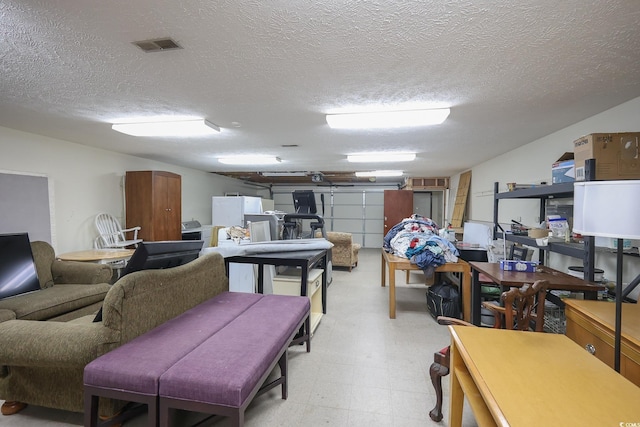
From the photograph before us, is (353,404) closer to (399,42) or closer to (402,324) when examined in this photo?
(402,324)

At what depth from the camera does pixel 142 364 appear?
1.27m

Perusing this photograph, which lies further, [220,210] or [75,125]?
[220,210]

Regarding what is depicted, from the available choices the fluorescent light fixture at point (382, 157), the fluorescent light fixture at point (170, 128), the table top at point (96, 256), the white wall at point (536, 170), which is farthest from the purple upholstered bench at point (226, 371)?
the fluorescent light fixture at point (382, 157)

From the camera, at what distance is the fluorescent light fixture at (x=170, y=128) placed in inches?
120

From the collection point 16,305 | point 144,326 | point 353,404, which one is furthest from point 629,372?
point 16,305

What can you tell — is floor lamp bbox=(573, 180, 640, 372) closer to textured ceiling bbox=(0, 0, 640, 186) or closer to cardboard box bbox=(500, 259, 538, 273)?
textured ceiling bbox=(0, 0, 640, 186)

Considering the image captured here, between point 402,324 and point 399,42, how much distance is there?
281 cm

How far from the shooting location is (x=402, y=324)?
10.3ft

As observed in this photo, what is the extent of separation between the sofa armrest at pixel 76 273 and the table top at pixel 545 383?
3.49m

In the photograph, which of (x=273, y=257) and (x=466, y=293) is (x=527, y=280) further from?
(x=273, y=257)

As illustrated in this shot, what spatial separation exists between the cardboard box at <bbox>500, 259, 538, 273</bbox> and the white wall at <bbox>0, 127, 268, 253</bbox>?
5.55 meters

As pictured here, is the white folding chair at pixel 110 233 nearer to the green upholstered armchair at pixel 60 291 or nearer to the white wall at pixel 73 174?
the white wall at pixel 73 174

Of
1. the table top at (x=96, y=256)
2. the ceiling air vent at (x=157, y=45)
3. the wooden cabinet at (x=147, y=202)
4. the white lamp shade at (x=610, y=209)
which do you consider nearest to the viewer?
the white lamp shade at (x=610, y=209)

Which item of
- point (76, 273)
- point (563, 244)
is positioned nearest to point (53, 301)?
point (76, 273)
